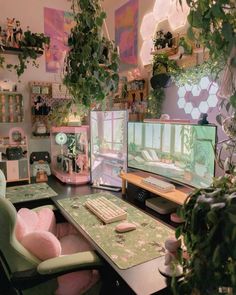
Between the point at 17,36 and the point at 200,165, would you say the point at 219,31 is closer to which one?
the point at 200,165

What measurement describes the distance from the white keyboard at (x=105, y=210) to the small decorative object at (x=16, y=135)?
48.1 inches

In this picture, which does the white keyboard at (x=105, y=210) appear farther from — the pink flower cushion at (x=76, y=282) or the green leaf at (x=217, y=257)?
the green leaf at (x=217, y=257)

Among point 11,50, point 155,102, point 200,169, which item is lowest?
point 200,169

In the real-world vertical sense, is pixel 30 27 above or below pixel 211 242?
above

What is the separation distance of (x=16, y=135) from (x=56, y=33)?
1.21 meters

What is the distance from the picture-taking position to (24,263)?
1.06 metres

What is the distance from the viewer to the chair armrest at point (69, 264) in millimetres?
1040

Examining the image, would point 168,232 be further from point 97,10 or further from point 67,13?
point 67,13

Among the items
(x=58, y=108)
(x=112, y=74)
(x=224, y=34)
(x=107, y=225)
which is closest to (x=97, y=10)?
(x=112, y=74)

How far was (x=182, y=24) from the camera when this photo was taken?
177 cm

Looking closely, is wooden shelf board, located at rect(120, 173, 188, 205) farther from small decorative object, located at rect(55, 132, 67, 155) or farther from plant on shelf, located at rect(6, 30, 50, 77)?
plant on shelf, located at rect(6, 30, 50, 77)

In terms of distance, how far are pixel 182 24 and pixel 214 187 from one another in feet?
4.96

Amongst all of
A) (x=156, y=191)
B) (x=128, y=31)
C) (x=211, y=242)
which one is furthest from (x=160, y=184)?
(x=128, y=31)

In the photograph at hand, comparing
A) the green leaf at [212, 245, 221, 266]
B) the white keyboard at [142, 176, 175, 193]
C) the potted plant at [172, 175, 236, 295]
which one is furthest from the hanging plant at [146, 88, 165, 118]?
the green leaf at [212, 245, 221, 266]
